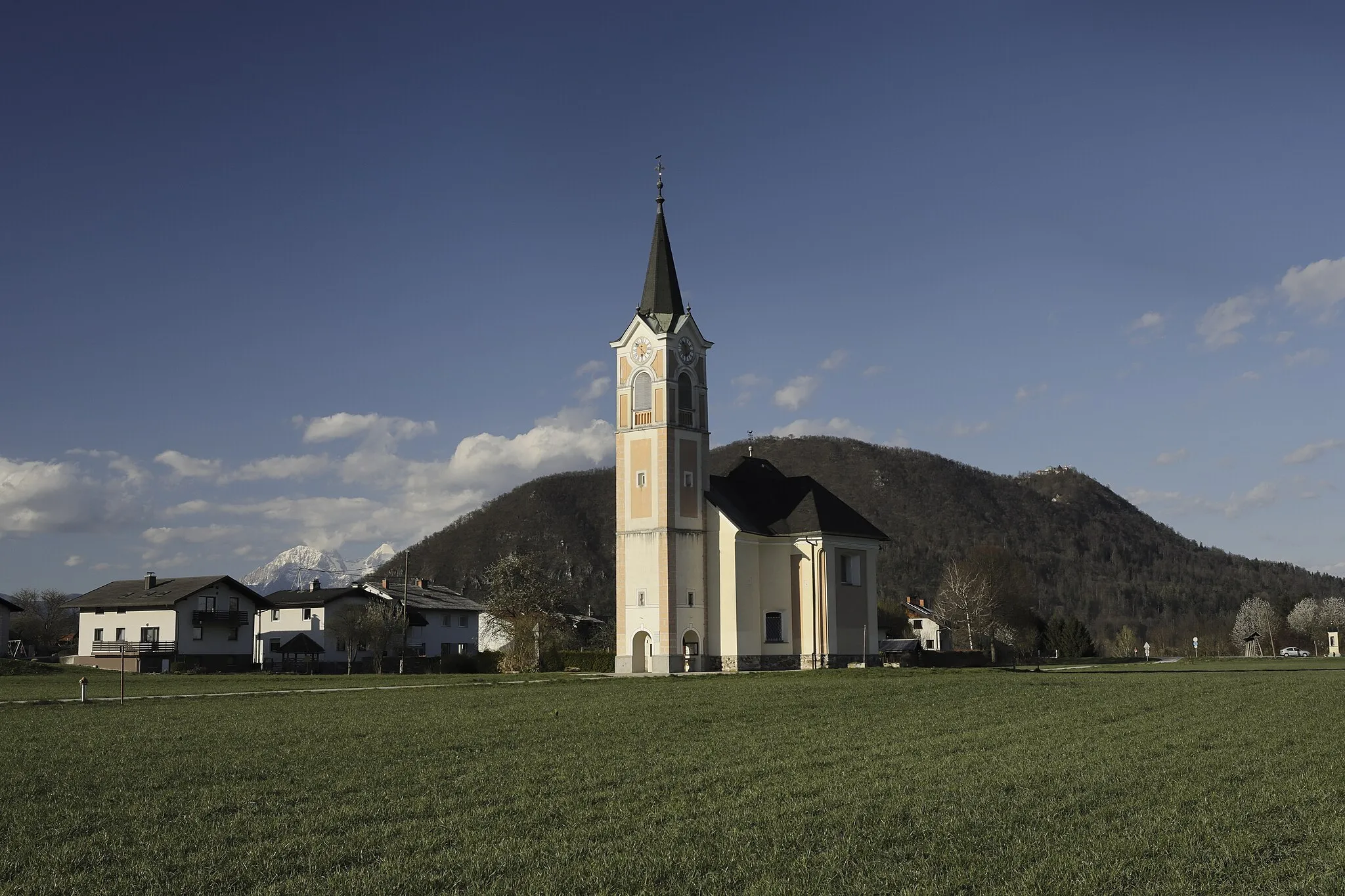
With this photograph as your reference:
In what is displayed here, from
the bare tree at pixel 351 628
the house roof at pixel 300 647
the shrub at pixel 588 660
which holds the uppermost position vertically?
the bare tree at pixel 351 628

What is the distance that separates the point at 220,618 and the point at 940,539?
277ft

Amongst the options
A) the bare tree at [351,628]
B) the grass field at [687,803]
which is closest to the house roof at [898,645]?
the bare tree at [351,628]

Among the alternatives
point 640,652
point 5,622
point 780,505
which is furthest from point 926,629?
point 5,622

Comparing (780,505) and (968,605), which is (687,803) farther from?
(968,605)

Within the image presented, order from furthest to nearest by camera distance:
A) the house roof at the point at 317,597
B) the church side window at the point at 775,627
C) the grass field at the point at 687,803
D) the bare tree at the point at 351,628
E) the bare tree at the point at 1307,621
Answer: the bare tree at the point at 1307,621 < the house roof at the point at 317,597 < the bare tree at the point at 351,628 < the church side window at the point at 775,627 < the grass field at the point at 687,803

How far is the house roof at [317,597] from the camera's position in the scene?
7921 cm

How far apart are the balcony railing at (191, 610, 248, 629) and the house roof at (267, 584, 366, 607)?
4.41m

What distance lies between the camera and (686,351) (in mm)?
55719

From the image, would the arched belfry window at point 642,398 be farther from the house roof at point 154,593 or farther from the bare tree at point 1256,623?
the bare tree at point 1256,623

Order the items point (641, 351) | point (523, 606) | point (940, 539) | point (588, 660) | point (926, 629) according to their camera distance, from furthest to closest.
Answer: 1. point (940, 539)
2. point (926, 629)
3. point (523, 606)
4. point (588, 660)
5. point (641, 351)

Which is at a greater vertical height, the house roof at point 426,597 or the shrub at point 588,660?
the house roof at point 426,597

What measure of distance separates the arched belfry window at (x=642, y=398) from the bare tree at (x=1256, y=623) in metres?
72.9

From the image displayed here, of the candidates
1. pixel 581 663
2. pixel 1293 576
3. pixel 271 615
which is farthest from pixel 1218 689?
pixel 1293 576

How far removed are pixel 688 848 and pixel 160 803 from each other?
18.7ft
